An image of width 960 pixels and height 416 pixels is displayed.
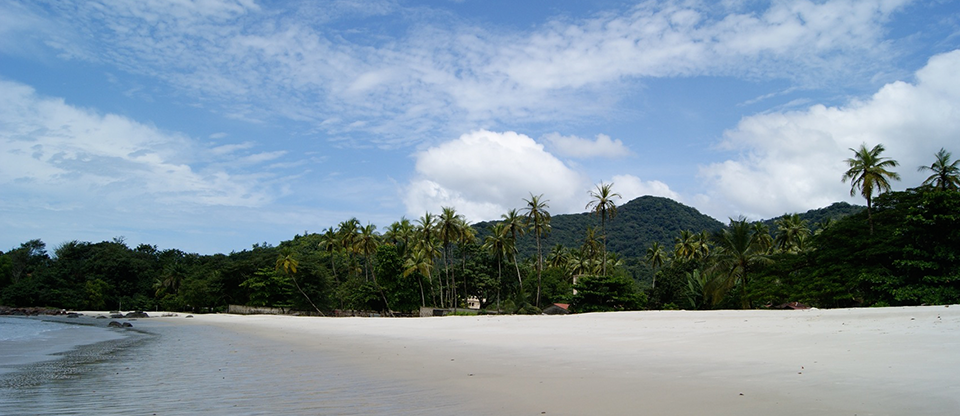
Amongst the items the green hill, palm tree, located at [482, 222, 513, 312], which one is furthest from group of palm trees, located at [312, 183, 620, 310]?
the green hill

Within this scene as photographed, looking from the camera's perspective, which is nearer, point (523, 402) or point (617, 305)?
point (523, 402)

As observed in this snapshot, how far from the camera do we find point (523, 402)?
636cm

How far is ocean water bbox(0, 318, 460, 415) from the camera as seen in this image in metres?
6.29

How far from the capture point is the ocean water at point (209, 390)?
248 inches

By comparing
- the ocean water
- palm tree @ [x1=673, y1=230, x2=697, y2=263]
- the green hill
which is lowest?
the ocean water

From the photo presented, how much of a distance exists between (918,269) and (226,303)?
214 ft

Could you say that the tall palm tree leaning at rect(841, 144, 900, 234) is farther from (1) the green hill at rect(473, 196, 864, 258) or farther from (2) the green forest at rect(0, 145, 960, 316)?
(1) the green hill at rect(473, 196, 864, 258)

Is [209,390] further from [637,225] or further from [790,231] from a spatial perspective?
[637,225]

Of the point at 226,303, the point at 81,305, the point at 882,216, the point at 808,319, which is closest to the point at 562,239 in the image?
the point at 226,303

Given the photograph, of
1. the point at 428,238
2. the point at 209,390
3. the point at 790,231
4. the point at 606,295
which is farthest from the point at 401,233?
the point at 209,390

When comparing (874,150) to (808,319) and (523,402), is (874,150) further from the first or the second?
(523,402)

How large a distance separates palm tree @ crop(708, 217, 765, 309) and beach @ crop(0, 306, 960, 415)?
873 inches

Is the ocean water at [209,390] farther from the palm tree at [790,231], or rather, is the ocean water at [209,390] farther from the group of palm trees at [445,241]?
the palm tree at [790,231]

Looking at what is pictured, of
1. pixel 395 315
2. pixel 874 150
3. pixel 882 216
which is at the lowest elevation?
pixel 395 315
